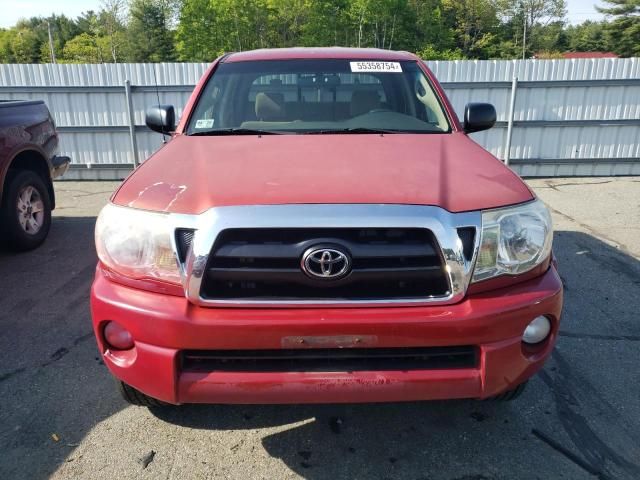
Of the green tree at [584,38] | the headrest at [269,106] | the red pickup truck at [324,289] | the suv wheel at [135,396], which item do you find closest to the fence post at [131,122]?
the headrest at [269,106]

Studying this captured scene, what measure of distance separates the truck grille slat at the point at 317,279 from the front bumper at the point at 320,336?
0.25ft

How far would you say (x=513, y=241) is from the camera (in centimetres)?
208

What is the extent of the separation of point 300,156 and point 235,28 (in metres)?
63.9

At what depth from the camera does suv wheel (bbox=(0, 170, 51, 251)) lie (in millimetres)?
4941

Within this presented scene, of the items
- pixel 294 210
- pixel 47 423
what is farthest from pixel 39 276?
pixel 294 210

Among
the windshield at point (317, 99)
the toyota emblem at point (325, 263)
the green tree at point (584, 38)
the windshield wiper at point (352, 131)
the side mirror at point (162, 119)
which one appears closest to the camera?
the toyota emblem at point (325, 263)

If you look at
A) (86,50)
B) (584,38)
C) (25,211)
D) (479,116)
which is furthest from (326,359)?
(584,38)

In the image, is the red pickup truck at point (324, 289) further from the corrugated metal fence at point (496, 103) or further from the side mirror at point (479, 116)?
the corrugated metal fence at point (496, 103)

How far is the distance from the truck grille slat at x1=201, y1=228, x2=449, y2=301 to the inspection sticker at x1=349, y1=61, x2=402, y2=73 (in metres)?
1.91

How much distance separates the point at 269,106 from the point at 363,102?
62 centimetres

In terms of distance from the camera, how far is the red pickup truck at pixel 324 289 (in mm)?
1929

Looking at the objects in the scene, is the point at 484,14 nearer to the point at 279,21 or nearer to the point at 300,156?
the point at 279,21

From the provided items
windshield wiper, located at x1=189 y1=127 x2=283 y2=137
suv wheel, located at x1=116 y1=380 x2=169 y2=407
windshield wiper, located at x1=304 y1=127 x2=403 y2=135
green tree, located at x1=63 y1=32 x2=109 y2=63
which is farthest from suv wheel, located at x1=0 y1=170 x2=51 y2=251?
green tree, located at x1=63 y1=32 x2=109 y2=63

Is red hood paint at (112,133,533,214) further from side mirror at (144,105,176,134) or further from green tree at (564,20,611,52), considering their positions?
green tree at (564,20,611,52)
